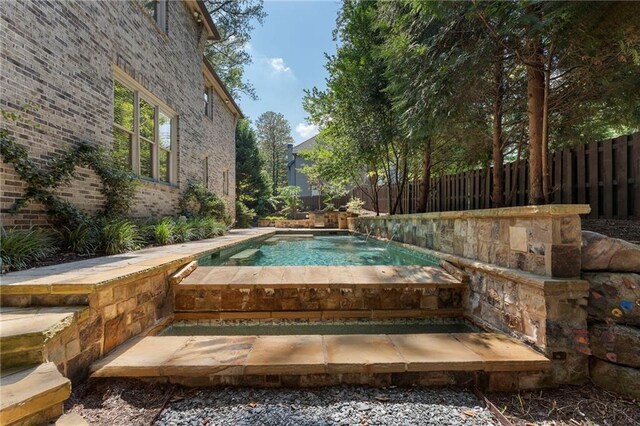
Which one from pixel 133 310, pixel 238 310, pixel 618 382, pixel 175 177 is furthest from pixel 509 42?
pixel 175 177

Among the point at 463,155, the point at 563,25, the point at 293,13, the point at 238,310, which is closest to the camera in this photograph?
the point at 563,25

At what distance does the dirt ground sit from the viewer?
60.7 inches

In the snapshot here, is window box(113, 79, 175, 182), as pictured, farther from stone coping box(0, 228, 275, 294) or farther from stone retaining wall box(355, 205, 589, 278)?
stone retaining wall box(355, 205, 589, 278)

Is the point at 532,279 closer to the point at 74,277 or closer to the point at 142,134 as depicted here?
the point at 74,277

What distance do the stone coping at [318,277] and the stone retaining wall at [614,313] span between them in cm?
110

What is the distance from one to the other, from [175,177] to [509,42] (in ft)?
23.2

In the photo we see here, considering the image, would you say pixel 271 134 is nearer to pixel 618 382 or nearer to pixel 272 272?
pixel 272 272

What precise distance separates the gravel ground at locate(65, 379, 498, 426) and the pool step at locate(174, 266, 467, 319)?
108 cm

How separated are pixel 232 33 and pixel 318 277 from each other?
624 inches

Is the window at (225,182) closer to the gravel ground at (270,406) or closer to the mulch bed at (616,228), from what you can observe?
the gravel ground at (270,406)

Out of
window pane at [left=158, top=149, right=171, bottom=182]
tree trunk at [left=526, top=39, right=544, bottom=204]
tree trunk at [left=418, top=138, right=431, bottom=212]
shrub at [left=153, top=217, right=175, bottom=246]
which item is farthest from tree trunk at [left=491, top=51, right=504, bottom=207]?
window pane at [left=158, top=149, right=171, bottom=182]

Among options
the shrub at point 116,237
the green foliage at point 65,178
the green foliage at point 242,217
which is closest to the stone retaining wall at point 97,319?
the shrub at point 116,237

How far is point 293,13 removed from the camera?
11180 millimetres

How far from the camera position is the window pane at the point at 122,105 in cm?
492
